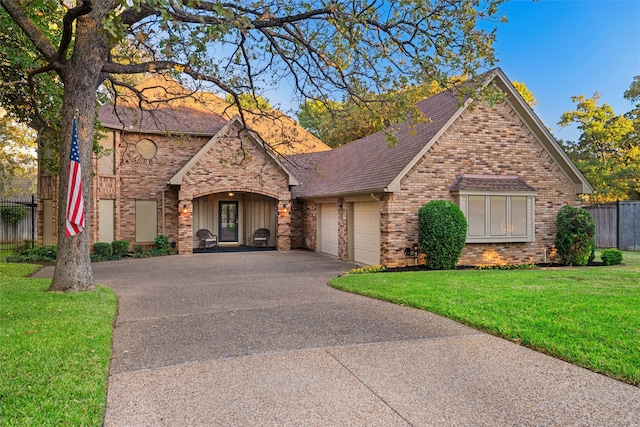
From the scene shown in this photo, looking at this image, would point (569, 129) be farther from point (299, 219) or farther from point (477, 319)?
point (477, 319)

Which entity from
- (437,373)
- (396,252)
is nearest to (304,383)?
(437,373)

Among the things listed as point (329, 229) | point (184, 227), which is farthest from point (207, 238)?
point (329, 229)

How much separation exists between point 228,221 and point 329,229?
653 centimetres

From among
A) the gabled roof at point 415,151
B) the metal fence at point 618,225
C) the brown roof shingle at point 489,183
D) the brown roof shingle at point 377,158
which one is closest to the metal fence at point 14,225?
the brown roof shingle at point 377,158

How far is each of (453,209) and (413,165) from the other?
1782 millimetres

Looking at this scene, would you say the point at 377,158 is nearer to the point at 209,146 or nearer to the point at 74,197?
the point at 209,146

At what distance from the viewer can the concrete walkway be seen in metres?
3.62

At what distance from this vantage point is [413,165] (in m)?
13.3

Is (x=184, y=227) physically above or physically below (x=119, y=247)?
above

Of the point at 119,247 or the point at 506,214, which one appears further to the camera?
the point at 119,247

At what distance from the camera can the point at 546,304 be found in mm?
7484

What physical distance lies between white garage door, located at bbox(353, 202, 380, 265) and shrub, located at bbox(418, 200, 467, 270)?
5.29 feet

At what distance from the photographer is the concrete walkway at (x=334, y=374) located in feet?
11.9

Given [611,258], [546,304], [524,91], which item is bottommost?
[546,304]
